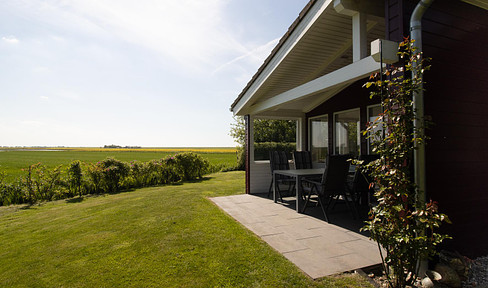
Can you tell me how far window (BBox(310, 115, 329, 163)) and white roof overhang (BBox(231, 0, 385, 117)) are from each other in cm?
57

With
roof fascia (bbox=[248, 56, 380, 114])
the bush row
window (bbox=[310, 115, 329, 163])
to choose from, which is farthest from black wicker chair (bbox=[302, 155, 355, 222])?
the bush row

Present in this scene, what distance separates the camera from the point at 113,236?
12.8 ft

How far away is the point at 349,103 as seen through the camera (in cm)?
644

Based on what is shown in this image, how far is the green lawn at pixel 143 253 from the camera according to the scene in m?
2.51

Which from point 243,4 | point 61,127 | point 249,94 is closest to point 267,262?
point 249,94

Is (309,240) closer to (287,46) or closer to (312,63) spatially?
(287,46)

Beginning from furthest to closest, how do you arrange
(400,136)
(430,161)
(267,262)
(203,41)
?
1. (203,41)
2. (267,262)
3. (430,161)
4. (400,136)

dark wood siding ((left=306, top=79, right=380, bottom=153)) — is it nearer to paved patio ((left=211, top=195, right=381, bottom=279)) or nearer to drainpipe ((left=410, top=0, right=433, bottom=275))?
paved patio ((left=211, top=195, right=381, bottom=279))

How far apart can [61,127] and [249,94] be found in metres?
41.1

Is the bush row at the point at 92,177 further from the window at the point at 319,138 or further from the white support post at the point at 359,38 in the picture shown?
the white support post at the point at 359,38

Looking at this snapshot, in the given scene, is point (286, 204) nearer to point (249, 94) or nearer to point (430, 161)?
point (249, 94)

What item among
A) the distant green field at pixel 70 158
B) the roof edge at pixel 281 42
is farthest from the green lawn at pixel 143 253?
the distant green field at pixel 70 158

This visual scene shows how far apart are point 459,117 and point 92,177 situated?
32.4 ft

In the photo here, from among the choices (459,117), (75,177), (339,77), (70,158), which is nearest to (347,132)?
(339,77)
